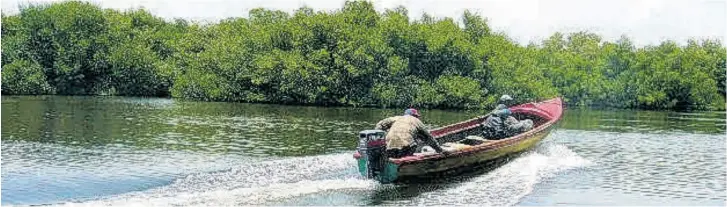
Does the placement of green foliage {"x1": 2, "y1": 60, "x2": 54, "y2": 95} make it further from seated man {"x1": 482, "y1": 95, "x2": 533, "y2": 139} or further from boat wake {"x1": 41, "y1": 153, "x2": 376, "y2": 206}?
seated man {"x1": 482, "y1": 95, "x2": 533, "y2": 139}

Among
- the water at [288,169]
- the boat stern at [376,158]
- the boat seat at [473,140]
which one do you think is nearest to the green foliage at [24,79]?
the water at [288,169]

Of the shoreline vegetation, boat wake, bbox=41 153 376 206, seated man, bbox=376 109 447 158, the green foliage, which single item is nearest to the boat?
seated man, bbox=376 109 447 158

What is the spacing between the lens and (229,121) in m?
36.7

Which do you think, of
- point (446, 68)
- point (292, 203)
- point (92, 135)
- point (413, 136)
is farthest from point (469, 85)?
point (292, 203)

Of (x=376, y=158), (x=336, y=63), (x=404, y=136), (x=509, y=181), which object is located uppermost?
(x=336, y=63)

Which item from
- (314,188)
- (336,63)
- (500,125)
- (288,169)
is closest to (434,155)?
(314,188)

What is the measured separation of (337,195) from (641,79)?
2424 inches

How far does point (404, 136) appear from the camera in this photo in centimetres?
1778

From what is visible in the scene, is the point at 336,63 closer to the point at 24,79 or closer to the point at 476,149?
the point at 24,79

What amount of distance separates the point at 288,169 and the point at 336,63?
133 ft

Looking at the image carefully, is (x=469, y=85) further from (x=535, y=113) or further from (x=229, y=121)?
(x=535, y=113)

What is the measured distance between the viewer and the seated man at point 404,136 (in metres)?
17.8

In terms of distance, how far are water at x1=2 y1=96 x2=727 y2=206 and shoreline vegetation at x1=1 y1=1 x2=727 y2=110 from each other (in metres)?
24.4

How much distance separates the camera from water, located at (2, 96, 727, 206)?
605 inches
